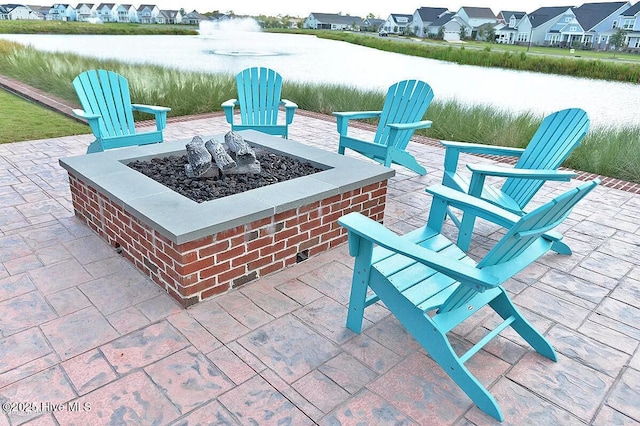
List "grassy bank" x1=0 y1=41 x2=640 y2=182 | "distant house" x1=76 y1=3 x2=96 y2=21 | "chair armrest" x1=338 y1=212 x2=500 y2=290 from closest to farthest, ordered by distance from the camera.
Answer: "chair armrest" x1=338 y1=212 x2=500 y2=290, "grassy bank" x1=0 y1=41 x2=640 y2=182, "distant house" x1=76 y1=3 x2=96 y2=21

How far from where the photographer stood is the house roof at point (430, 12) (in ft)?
164

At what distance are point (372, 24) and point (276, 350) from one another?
6303 cm

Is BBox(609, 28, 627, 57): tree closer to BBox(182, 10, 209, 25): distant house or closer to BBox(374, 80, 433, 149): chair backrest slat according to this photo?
BBox(374, 80, 433, 149): chair backrest slat

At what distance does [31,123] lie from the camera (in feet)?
19.5

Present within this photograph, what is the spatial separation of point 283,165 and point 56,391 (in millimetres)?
2083

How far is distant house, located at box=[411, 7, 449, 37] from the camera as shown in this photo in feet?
162

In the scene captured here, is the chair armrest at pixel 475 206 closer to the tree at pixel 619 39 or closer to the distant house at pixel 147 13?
the tree at pixel 619 39

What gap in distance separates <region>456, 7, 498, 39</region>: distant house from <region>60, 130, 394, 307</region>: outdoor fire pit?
170ft

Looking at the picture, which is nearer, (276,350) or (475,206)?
(276,350)

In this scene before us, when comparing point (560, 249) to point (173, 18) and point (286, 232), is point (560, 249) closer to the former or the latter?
point (286, 232)

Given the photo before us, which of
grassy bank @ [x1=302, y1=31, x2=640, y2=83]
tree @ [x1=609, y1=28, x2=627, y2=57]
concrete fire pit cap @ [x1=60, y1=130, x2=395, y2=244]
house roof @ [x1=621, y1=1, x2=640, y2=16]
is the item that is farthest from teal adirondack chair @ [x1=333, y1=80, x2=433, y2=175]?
house roof @ [x1=621, y1=1, x2=640, y2=16]

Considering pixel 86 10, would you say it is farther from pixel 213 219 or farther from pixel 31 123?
pixel 213 219

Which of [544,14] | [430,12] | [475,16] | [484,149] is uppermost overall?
[430,12]

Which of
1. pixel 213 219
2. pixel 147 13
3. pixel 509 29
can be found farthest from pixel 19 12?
pixel 213 219
